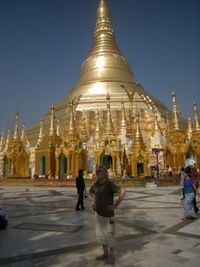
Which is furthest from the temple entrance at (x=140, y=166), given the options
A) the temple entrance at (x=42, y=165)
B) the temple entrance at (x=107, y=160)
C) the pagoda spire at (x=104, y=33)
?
the pagoda spire at (x=104, y=33)

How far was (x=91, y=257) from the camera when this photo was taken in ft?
15.6

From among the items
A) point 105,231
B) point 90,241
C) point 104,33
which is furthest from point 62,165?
point 104,33

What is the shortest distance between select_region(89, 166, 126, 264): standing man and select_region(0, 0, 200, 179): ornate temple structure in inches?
788

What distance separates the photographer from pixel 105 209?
188 inches

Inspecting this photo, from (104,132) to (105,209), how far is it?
84.0ft

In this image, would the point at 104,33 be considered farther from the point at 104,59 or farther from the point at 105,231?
the point at 105,231

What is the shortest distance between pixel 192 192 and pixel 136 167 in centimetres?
1793

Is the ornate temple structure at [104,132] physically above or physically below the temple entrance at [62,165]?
above

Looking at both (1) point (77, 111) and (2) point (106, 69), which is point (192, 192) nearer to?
(1) point (77, 111)

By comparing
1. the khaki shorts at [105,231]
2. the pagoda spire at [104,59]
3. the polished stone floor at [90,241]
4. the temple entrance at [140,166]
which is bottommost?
the polished stone floor at [90,241]

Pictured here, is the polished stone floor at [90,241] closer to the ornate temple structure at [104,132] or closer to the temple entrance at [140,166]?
the ornate temple structure at [104,132]

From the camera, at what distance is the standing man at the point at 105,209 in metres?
4.70

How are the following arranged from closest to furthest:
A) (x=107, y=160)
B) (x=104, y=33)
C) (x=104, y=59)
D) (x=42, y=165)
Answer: (x=107, y=160), (x=42, y=165), (x=104, y=59), (x=104, y=33)

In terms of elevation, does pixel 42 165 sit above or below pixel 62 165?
above
